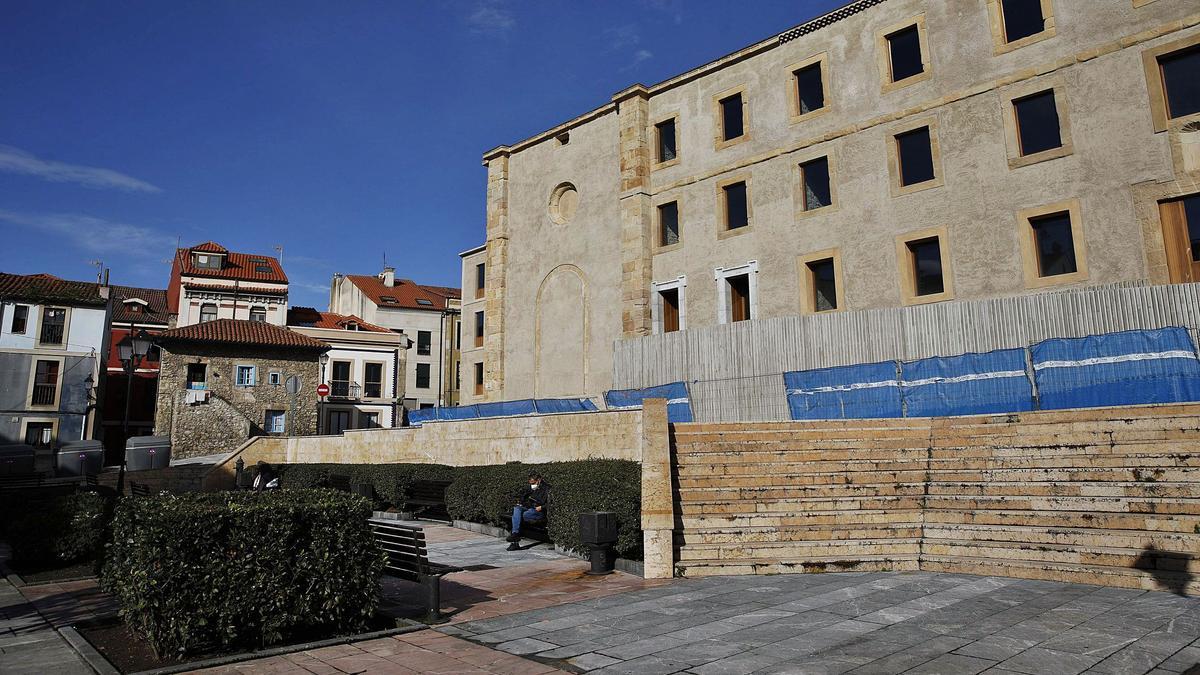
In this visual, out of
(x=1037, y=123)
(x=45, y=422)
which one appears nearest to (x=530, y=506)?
(x=1037, y=123)

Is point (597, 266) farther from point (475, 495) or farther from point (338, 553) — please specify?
point (338, 553)

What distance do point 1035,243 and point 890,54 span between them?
25.4 feet

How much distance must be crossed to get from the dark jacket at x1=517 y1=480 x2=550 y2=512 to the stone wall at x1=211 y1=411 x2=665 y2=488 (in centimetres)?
213

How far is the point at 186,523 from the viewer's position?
6.34 metres

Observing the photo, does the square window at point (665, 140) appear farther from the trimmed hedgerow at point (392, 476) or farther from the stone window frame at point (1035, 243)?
the trimmed hedgerow at point (392, 476)

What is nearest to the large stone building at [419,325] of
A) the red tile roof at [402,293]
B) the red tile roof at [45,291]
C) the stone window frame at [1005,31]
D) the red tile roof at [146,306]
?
the red tile roof at [402,293]

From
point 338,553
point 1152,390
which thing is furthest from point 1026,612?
point 1152,390

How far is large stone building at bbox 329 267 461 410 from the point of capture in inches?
2170

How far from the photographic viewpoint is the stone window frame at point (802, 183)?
23.5 m

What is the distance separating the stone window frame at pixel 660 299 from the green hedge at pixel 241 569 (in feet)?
66.4

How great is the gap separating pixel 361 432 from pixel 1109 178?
85.7 ft

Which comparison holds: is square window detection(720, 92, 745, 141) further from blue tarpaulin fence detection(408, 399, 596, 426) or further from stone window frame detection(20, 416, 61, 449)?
stone window frame detection(20, 416, 61, 449)

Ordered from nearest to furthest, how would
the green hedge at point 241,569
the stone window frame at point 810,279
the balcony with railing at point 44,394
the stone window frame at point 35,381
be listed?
1. the green hedge at point 241,569
2. the stone window frame at point 810,279
3. the stone window frame at point 35,381
4. the balcony with railing at point 44,394

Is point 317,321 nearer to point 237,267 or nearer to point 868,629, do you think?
point 237,267
